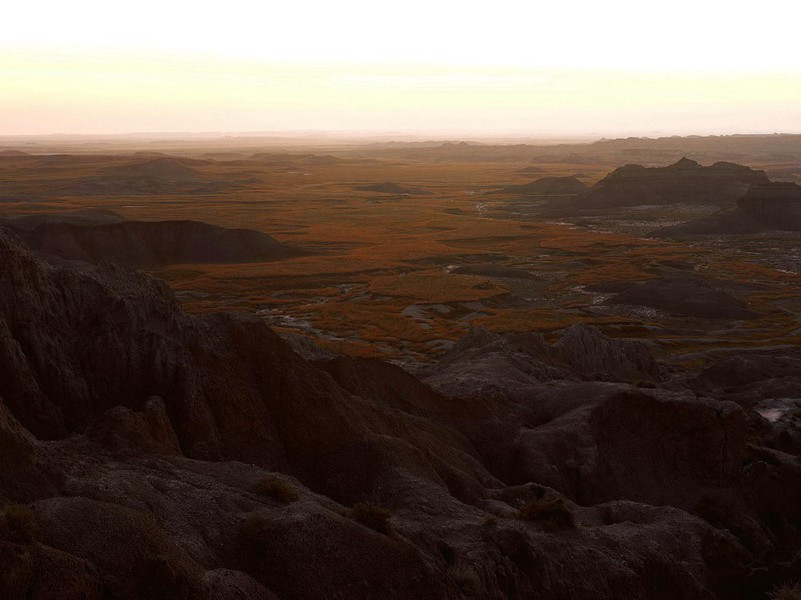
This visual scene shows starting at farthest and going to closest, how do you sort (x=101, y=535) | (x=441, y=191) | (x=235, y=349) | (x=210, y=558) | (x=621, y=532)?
(x=441, y=191)
(x=235, y=349)
(x=621, y=532)
(x=210, y=558)
(x=101, y=535)

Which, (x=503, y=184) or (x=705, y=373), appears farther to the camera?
(x=503, y=184)

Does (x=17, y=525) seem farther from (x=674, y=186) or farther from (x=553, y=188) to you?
(x=553, y=188)

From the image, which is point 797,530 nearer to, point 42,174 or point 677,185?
point 677,185

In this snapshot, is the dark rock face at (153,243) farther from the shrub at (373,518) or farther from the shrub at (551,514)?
the shrub at (373,518)

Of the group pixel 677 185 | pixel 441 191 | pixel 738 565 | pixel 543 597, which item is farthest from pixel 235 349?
pixel 441 191

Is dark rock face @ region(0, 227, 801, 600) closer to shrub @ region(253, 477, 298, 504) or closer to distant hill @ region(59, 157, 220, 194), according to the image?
shrub @ region(253, 477, 298, 504)

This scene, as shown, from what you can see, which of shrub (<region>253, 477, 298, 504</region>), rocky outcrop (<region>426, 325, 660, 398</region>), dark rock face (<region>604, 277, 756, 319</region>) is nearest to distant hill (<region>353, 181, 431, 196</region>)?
dark rock face (<region>604, 277, 756, 319</region>)

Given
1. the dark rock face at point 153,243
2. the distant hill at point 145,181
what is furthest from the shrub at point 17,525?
the distant hill at point 145,181
